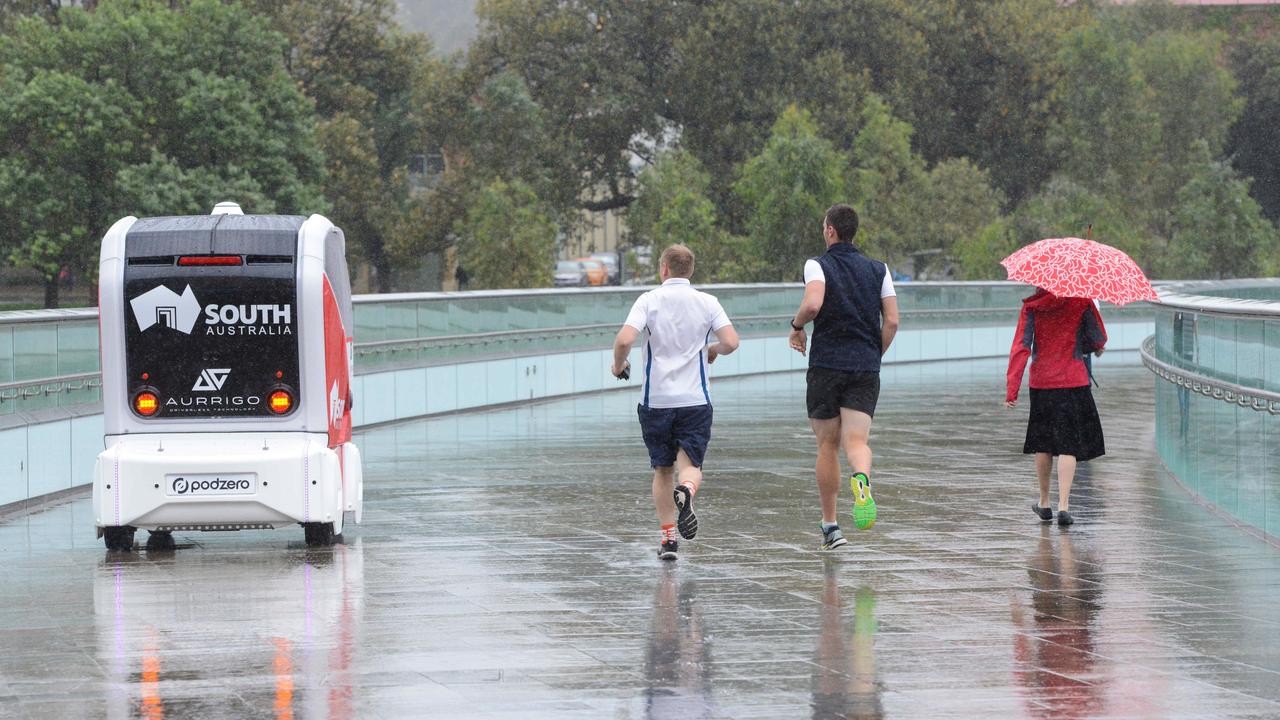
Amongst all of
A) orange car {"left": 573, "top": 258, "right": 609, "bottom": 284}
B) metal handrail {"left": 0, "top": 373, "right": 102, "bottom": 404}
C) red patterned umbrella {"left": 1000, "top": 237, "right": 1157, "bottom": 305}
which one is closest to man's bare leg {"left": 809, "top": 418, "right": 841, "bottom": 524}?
red patterned umbrella {"left": 1000, "top": 237, "right": 1157, "bottom": 305}

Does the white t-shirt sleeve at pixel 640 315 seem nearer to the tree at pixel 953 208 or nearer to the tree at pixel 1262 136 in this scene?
the tree at pixel 953 208

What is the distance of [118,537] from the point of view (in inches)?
427

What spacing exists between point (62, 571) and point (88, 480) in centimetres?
441

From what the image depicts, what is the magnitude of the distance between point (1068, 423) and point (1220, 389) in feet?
3.40

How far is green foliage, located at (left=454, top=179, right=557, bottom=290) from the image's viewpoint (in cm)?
5788

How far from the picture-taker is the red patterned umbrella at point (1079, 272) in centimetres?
1127

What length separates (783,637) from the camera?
25.9 feet

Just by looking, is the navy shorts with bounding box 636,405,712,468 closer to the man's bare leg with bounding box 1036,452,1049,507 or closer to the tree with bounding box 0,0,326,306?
the man's bare leg with bounding box 1036,452,1049,507

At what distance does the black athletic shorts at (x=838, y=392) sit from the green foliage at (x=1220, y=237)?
4645cm

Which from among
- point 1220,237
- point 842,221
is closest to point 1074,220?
point 1220,237

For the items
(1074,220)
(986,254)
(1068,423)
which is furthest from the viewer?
(1074,220)

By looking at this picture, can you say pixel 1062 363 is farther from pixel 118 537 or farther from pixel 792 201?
pixel 792 201

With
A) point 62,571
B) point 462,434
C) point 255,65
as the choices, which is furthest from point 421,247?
point 62,571

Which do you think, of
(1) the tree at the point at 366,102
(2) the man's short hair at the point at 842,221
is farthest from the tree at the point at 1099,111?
(2) the man's short hair at the point at 842,221
